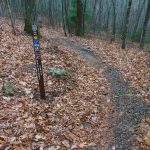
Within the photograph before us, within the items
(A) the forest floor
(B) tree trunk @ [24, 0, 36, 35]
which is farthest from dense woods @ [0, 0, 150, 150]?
(B) tree trunk @ [24, 0, 36, 35]

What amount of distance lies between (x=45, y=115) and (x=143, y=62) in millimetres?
9371

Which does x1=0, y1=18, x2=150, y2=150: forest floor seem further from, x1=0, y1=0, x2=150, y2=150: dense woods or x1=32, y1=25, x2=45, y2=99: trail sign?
x1=32, y1=25, x2=45, y2=99: trail sign

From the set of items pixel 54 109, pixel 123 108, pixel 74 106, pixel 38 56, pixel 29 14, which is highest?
pixel 38 56

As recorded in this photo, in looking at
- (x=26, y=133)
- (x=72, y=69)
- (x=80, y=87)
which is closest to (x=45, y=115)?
(x=26, y=133)

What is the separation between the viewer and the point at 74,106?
26.5ft

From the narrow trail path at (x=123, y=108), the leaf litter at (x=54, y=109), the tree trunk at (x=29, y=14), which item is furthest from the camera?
the tree trunk at (x=29, y=14)

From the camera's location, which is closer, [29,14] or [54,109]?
[54,109]

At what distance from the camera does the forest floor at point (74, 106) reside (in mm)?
6230

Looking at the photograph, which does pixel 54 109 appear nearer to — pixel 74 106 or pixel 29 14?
pixel 74 106

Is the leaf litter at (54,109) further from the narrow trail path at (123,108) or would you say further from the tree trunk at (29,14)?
the tree trunk at (29,14)

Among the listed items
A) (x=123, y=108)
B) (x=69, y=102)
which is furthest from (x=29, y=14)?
(x=123, y=108)

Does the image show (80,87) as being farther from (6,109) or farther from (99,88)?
(6,109)

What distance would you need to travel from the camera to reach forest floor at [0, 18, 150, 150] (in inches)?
245

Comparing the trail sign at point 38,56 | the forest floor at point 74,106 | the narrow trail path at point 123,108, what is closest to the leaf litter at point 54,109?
the forest floor at point 74,106
